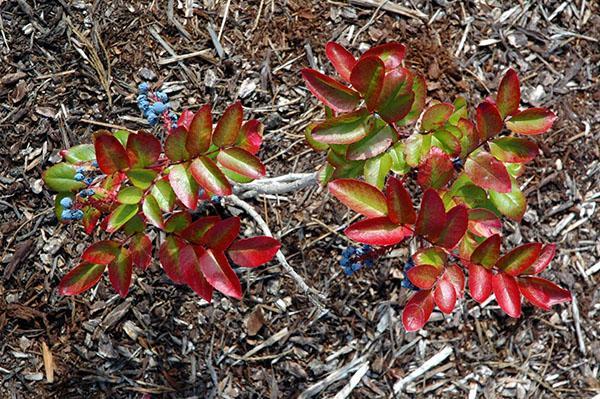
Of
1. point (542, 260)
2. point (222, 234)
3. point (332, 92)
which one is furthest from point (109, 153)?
point (542, 260)

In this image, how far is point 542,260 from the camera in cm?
133

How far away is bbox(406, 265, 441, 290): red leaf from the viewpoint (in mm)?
1191

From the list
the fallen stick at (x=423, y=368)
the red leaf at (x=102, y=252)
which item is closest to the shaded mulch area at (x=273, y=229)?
the fallen stick at (x=423, y=368)

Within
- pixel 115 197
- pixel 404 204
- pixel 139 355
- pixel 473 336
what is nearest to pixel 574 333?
pixel 473 336

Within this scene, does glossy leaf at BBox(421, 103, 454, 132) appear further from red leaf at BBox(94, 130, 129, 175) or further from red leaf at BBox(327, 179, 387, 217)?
red leaf at BBox(94, 130, 129, 175)

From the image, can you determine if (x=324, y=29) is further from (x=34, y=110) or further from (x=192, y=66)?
(x=34, y=110)

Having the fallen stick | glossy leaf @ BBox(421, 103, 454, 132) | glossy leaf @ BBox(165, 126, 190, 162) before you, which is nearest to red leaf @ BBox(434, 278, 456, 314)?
glossy leaf @ BBox(421, 103, 454, 132)

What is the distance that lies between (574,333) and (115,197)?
1.64 metres

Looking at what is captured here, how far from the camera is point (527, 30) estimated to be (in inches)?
88.1

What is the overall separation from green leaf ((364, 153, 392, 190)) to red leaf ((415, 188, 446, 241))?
0.42 feet

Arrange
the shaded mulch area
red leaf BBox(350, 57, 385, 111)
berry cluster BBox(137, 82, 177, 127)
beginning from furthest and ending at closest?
the shaded mulch area
berry cluster BBox(137, 82, 177, 127)
red leaf BBox(350, 57, 385, 111)

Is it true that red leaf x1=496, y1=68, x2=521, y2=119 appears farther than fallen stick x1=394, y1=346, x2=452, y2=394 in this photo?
No

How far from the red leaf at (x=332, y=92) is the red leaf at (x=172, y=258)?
0.42 metres

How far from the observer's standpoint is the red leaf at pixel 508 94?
1.25m
